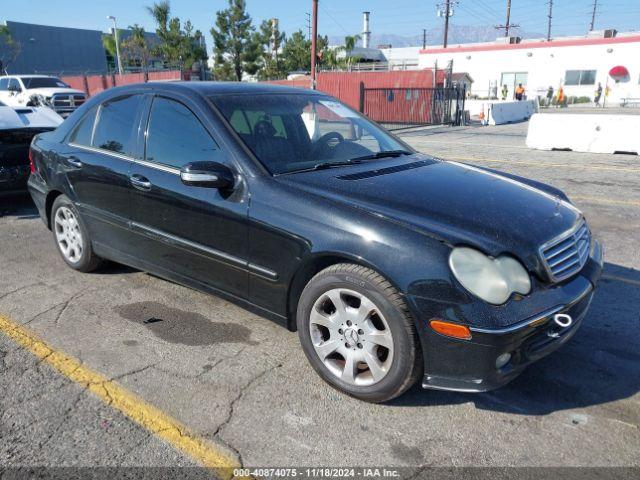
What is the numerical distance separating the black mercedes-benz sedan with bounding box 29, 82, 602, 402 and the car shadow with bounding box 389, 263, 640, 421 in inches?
13.8

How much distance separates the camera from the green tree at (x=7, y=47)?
46.7 meters

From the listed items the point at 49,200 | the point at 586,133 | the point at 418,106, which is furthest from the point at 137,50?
the point at 49,200

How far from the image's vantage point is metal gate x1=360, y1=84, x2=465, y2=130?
888 inches

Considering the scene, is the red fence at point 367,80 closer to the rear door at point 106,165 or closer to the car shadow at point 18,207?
the car shadow at point 18,207

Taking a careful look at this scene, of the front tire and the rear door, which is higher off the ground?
the rear door

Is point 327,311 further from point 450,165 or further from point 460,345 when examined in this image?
point 450,165

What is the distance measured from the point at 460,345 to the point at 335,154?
1685 millimetres

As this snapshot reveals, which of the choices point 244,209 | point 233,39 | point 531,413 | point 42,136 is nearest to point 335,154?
point 244,209

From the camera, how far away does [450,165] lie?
3.86m

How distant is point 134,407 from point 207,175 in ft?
4.36

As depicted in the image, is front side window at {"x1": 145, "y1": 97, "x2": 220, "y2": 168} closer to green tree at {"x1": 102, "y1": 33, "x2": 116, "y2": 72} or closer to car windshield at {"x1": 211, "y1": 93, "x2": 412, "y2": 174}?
car windshield at {"x1": 211, "y1": 93, "x2": 412, "y2": 174}

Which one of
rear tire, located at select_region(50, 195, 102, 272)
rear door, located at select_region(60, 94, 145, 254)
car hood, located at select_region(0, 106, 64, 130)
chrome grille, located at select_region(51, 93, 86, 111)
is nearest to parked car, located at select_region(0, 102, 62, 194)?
car hood, located at select_region(0, 106, 64, 130)

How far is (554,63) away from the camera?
43688 millimetres

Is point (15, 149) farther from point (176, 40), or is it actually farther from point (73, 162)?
point (176, 40)
